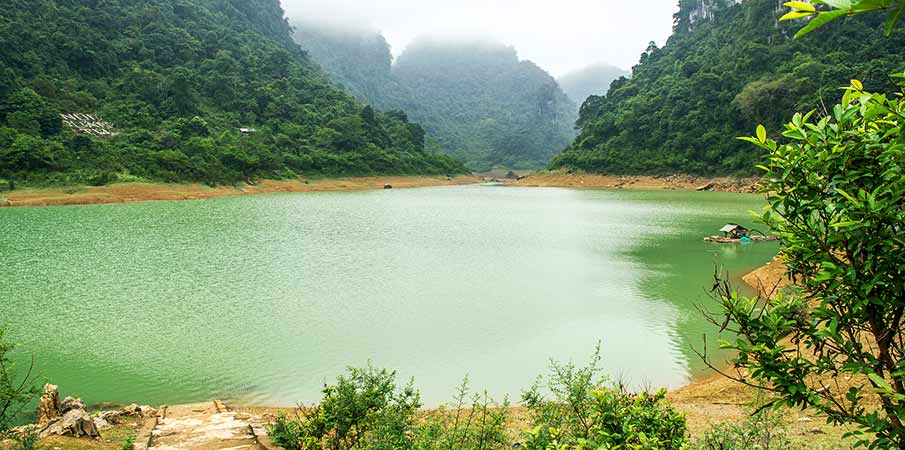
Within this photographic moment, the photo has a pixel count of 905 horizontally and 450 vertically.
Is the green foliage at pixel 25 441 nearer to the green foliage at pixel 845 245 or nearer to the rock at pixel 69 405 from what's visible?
the rock at pixel 69 405

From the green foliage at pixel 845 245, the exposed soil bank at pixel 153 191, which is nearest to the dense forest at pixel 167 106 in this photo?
the exposed soil bank at pixel 153 191

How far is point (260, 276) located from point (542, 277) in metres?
8.48

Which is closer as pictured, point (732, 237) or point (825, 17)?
A: point (825, 17)

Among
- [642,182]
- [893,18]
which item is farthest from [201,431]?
[642,182]

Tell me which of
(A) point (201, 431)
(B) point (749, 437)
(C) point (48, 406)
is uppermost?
(B) point (749, 437)

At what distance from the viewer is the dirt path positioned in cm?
520

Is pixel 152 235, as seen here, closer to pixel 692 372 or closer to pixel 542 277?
pixel 542 277

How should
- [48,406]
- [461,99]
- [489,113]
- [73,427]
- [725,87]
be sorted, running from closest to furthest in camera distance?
[73,427] → [48,406] → [725,87] → [489,113] → [461,99]

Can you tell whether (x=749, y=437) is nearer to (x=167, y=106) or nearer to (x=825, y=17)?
(x=825, y=17)

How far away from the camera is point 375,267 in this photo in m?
17.2

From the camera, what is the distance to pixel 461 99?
17575cm

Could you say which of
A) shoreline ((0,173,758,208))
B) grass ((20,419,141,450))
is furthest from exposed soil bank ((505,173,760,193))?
grass ((20,419,141,450))

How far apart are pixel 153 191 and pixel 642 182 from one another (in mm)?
55503

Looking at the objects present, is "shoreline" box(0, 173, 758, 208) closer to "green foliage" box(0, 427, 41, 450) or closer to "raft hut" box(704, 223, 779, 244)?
"raft hut" box(704, 223, 779, 244)
